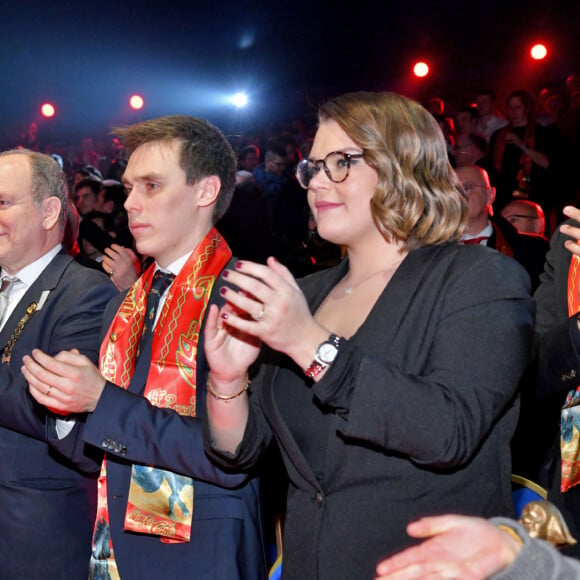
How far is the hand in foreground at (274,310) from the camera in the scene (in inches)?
57.9

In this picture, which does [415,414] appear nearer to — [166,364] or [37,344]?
[166,364]

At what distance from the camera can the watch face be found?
150 centimetres

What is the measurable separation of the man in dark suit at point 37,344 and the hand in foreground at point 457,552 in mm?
1762

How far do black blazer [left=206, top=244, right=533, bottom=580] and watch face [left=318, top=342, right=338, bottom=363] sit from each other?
2 cm

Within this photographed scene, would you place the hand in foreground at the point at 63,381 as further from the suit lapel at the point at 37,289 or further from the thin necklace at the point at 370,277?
the thin necklace at the point at 370,277

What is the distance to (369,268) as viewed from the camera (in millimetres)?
1988

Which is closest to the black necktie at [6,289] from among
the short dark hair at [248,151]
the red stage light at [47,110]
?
the short dark hair at [248,151]

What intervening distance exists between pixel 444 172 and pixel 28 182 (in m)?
1.73

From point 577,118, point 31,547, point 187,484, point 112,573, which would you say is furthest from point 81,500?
point 577,118

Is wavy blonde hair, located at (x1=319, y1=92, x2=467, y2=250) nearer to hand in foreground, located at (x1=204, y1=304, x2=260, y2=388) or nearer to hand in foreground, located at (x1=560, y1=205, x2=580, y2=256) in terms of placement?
hand in foreground, located at (x1=560, y1=205, x2=580, y2=256)

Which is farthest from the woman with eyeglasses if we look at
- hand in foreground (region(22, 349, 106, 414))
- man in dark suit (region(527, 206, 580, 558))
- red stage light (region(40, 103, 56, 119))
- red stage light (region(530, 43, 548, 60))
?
red stage light (region(40, 103, 56, 119))

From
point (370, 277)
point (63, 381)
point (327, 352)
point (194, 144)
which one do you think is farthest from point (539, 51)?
point (327, 352)

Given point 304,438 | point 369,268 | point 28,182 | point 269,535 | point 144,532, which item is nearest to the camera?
point 304,438

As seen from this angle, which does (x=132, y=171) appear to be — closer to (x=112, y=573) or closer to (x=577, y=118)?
(x=112, y=573)
